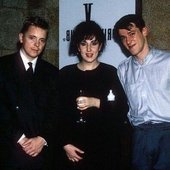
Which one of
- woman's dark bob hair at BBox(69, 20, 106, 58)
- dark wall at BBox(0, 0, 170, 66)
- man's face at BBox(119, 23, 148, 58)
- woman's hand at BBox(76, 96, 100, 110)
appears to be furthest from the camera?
dark wall at BBox(0, 0, 170, 66)

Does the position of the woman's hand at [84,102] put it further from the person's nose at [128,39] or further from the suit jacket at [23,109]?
the person's nose at [128,39]

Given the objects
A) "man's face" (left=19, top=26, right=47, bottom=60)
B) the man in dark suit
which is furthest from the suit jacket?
"man's face" (left=19, top=26, right=47, bottom=60)

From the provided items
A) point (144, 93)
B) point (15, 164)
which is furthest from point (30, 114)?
point (144, 93)

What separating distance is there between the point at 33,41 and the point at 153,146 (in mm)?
1423

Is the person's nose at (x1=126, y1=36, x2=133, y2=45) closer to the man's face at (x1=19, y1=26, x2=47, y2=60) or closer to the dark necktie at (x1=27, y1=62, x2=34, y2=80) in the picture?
the man's face at (x1=19, y1=26, x2=47, y2=60)

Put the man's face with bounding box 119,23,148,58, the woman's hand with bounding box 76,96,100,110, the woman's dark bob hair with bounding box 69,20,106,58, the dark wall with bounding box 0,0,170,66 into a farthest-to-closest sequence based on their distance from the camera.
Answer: the dark wall with bounding box 0,0,170,66, the woman's dark bob hair with bounding box 69,20,106,58, the man's face with bounding box 119,23,148,58, the woman's hand with bounding box 76,96,100,110

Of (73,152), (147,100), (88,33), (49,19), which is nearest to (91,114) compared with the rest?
(73,152)

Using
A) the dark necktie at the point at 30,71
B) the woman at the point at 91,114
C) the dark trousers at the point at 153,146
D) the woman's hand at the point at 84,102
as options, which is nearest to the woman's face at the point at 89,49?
the woman at the point at 91,114

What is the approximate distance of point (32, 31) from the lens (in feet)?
10.4

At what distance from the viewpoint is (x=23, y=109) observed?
303 cm

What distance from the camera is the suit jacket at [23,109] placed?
3.01m

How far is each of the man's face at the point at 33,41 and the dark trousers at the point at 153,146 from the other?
1.18m

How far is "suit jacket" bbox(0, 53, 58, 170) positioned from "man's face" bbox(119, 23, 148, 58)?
80 cm

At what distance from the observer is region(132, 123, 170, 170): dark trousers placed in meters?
2.98
